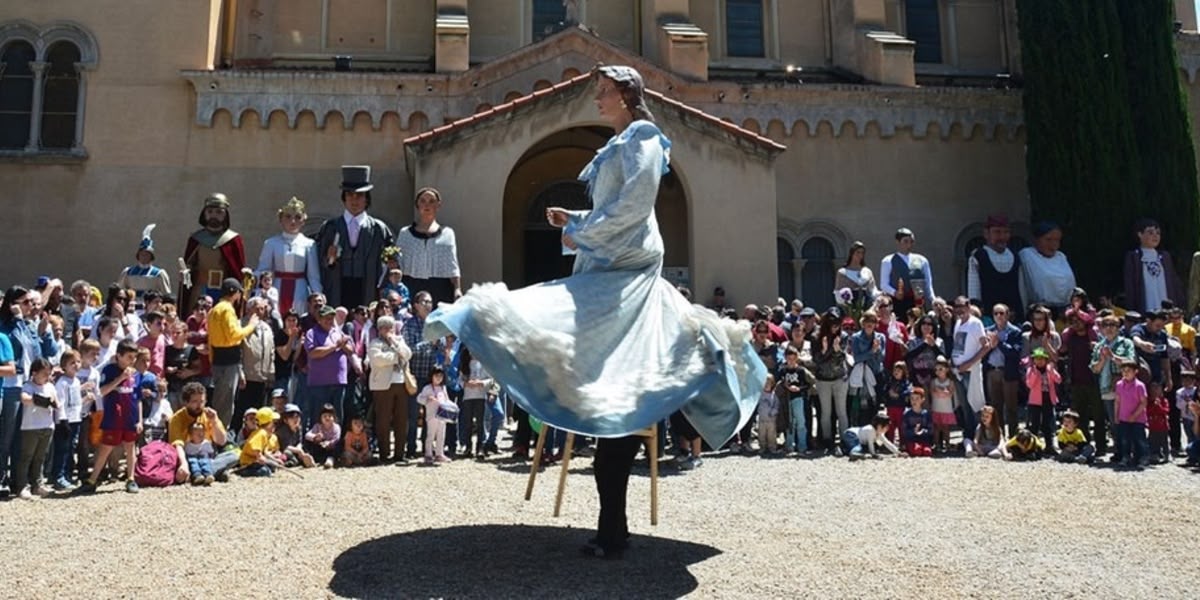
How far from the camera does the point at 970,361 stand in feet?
35.0

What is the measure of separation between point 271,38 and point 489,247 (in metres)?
9.41

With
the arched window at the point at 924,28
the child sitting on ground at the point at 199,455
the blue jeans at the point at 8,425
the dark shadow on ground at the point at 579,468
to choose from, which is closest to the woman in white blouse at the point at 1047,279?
the dark shadow on ground at the point at 579,468

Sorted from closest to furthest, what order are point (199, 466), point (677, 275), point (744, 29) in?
point (199, 466)
point (677, 275)
point (744, 29)

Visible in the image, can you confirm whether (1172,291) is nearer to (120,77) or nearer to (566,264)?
(566,264)

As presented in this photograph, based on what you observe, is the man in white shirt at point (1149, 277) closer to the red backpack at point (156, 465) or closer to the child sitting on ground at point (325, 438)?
the child sitting on ground at point (325, 438)

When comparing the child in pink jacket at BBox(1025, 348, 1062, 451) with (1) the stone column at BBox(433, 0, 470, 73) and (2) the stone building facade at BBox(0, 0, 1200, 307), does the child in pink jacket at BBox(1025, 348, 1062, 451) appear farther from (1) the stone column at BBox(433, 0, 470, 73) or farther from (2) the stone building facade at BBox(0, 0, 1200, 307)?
(1) the stone column at BBox(433, 0, 470, 73)

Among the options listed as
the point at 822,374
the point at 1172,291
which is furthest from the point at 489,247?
the point at 1172,291

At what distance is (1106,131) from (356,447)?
16141mm

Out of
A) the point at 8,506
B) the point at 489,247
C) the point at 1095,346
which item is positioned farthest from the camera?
the point at 489,247

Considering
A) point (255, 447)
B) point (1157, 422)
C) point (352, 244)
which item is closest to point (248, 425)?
point (255, 447)

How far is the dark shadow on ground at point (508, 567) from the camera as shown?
424 centimetres

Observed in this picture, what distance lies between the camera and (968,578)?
4.75 m

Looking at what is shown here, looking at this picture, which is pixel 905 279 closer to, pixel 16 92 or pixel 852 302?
pixel 852 302

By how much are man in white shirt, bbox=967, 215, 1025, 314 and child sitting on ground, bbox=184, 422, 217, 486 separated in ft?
34.9
